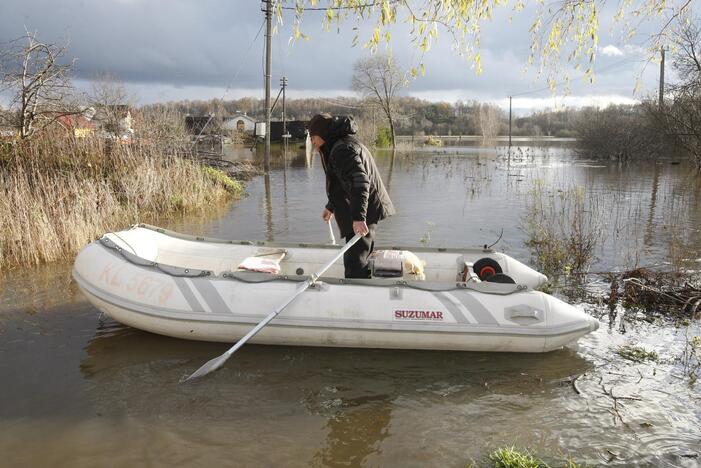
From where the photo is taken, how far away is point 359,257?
5062mm

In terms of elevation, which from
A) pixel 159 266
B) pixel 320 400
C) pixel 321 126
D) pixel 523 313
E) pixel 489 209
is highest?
pixel 321 126

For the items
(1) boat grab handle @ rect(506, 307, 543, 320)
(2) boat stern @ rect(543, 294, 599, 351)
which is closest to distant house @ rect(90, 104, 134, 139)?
(1) boat grab handle @ rect(506, 307, 543, 320)

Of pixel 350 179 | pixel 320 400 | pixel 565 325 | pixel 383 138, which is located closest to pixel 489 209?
pixel 565 325

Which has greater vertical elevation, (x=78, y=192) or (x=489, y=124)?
(x=489, y=124)

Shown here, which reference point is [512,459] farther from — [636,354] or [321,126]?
[321,126]

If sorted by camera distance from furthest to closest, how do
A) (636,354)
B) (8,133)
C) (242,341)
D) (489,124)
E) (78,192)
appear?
1. (489,124)
2. (8,133)
3. (78,192)
4. (636,354)
5. (242,341)

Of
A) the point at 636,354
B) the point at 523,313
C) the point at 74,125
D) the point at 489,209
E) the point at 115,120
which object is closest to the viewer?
the point at 523,313

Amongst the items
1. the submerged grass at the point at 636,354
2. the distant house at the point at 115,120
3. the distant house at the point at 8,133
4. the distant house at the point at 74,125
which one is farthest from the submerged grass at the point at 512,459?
the distant house at the point at 115,120

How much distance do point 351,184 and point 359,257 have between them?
77 cm

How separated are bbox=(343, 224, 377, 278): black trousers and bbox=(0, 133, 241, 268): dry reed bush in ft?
14.9

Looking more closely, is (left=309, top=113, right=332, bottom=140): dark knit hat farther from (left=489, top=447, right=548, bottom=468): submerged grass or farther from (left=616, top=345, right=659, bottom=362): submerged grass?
(left=616, top=345, right=659, bottom=362): submerged grass

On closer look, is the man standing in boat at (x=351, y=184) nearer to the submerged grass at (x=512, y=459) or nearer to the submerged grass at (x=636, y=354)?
the submerged grass at (x=512, y=459)

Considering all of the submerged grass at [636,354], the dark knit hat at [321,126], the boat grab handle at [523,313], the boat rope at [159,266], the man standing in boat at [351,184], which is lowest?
the submerged grass at [636,354]

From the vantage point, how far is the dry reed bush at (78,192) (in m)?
7.14
